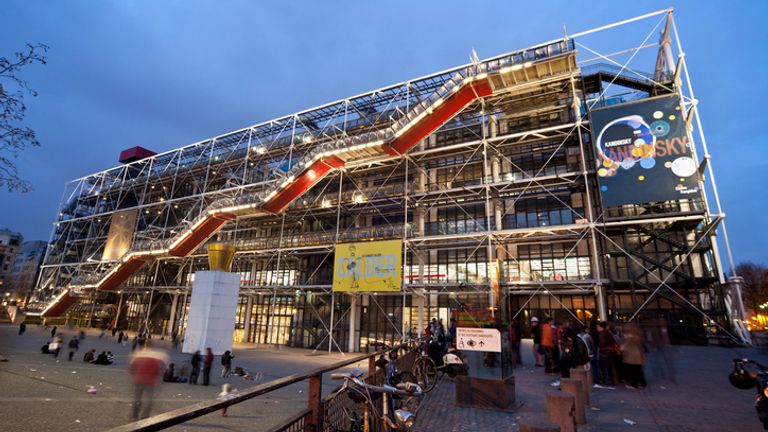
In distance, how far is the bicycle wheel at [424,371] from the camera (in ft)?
30.9

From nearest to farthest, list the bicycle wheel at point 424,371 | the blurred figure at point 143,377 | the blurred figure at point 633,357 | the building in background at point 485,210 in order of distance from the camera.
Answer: the blurred figure at point 143,377 < the bicycle wheel at point 424,371 < the blurred figure at point 633,357 < the building in background at point 485,210

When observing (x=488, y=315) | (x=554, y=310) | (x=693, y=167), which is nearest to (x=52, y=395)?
(x=488, y=315)

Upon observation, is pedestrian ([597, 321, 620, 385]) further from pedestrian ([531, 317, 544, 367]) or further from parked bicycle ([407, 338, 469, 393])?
parked bicycle ([407, 338, 469, 393])

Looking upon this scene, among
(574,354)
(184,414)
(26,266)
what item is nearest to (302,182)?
(574,354)

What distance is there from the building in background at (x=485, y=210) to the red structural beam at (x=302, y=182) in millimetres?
110

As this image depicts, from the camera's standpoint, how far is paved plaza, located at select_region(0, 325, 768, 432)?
666 centimetres

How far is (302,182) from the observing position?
73.0ft

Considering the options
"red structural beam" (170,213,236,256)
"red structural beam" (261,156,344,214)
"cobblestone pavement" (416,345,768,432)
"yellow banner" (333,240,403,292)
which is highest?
"red structural beam" (261,156,344,214)

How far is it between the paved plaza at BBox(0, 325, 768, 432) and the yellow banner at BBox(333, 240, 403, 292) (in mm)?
8174

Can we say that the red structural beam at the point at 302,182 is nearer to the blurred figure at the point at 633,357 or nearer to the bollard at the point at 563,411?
the blurred figure at the point at 633,357

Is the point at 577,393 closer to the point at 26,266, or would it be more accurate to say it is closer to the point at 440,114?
the point at 440,114

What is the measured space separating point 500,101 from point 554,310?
12.4 meters

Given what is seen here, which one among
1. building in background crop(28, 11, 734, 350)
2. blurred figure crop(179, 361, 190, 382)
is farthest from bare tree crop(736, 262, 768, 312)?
blurred figure crop(179, 361, 190, 382)

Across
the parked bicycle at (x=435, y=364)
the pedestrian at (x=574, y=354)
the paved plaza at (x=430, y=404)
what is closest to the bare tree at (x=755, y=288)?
the paved plaza at (x=430, y=404)
